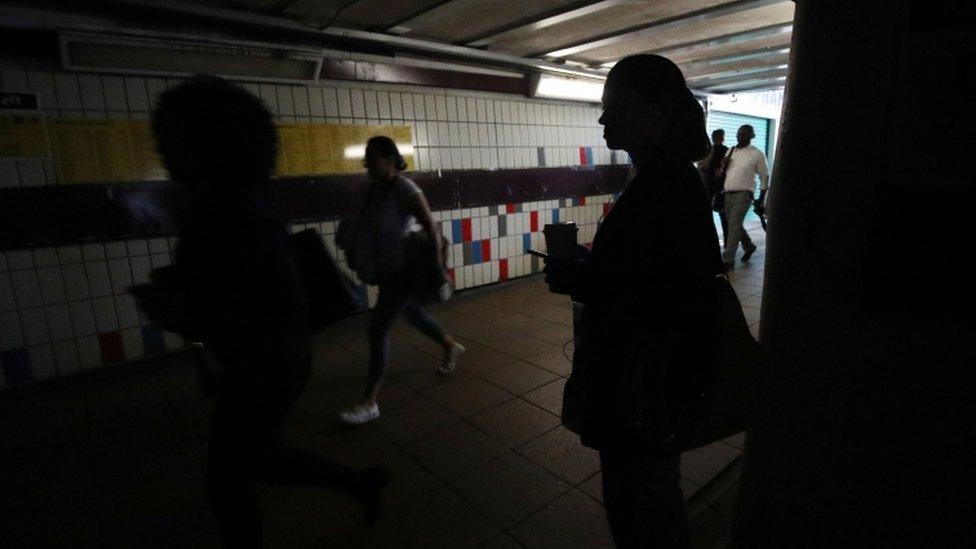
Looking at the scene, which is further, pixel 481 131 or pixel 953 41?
pixel 481 131

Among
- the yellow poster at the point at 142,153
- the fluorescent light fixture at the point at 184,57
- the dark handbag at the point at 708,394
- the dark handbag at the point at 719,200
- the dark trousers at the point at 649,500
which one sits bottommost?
the dark trousers at the point at 649,500

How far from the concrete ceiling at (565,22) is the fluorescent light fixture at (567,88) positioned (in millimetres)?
296

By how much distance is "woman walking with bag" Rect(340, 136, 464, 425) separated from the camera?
2.93 m

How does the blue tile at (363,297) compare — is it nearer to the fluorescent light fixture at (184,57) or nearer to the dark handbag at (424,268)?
the fluorescent light fixture at (184,57)

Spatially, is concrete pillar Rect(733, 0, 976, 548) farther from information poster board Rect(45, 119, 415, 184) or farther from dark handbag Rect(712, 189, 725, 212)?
dark handbag Rect(712, 189, 725, 212)

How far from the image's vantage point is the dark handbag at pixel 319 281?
5.61ft

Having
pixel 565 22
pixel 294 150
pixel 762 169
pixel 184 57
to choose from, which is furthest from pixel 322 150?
pixel 762 169

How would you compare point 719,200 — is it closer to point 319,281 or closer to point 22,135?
point 319,281

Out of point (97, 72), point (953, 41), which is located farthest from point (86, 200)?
point (953, 41)

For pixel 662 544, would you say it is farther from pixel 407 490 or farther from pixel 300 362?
pixel 407 490

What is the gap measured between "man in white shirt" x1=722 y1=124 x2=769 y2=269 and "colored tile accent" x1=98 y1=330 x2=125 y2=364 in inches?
269

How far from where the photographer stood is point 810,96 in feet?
4.54

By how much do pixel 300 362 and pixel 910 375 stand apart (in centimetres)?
176

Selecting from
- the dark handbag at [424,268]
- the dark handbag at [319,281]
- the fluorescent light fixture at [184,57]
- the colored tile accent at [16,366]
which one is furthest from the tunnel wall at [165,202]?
the dark handbag at [319,281]
